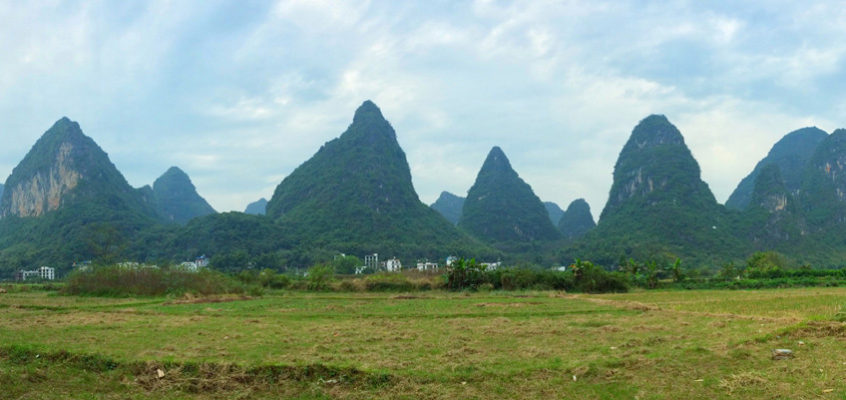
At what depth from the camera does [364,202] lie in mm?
89750

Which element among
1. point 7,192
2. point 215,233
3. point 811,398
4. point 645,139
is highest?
point 645,139

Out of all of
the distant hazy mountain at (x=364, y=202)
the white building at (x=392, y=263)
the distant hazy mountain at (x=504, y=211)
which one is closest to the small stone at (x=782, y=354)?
the white building at (x=392, y=263)

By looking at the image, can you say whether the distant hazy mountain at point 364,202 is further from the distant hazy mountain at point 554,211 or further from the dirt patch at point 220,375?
the distant hazy mountain at point 554,211

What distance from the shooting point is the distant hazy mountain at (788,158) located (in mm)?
120125

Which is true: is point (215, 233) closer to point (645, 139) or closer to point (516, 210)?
point (516, 210)

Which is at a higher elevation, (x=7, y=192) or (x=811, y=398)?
(x=7, y=192)

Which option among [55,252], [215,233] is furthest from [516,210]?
[55,252]

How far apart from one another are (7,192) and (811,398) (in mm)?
111701

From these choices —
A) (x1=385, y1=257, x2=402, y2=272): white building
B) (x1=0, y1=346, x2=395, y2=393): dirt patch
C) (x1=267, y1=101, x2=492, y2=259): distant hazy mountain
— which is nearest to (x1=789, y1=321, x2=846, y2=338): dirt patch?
(x1=0, y1=346, x2=395, y2=393): dirt patch

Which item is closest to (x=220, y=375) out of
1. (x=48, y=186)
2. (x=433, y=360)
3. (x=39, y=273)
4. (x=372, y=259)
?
(x=433, y=360)

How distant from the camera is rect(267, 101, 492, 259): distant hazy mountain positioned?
7969 cm

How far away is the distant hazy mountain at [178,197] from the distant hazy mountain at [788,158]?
396ft

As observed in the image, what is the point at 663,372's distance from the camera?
27.2ft

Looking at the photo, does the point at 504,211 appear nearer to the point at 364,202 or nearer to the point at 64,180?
the point at 364,202
